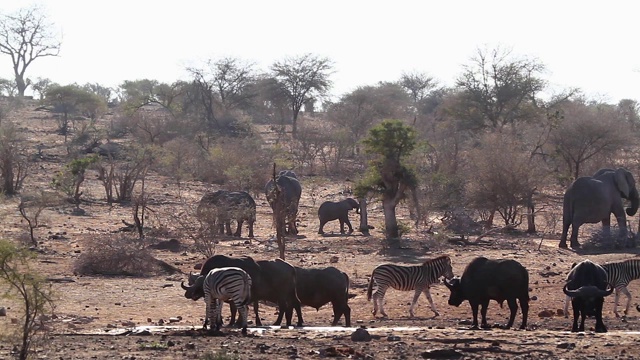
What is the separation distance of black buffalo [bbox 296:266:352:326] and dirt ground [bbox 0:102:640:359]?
375 mm

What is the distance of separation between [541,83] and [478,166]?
65.5 feet

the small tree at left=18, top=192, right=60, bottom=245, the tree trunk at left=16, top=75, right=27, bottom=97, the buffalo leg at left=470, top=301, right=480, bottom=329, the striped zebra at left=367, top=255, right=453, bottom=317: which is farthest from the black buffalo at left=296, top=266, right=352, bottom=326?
the tree trunk at left=16, top=75, right=27, bottom=97

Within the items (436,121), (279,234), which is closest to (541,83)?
(436,121)

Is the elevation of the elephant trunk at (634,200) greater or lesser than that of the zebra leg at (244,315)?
greater

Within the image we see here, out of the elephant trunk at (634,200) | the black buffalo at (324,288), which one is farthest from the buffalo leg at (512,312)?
the elephant trunk at (634,200)

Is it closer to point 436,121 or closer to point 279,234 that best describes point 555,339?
point 279,234

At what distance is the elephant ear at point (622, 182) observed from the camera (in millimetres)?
28391

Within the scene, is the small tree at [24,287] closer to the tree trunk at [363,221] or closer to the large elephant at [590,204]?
the large elephant at [590,204]

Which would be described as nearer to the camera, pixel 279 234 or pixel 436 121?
pixel 279 234

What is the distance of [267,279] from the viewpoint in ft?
52.4

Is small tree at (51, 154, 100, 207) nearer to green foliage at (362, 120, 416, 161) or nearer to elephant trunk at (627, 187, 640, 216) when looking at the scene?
green foliage at (362, 120, 416, 161)

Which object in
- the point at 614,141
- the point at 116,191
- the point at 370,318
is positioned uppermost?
the point at 614,141

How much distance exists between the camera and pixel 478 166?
108 ft

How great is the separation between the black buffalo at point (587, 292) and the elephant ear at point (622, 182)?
1382 centimetres
